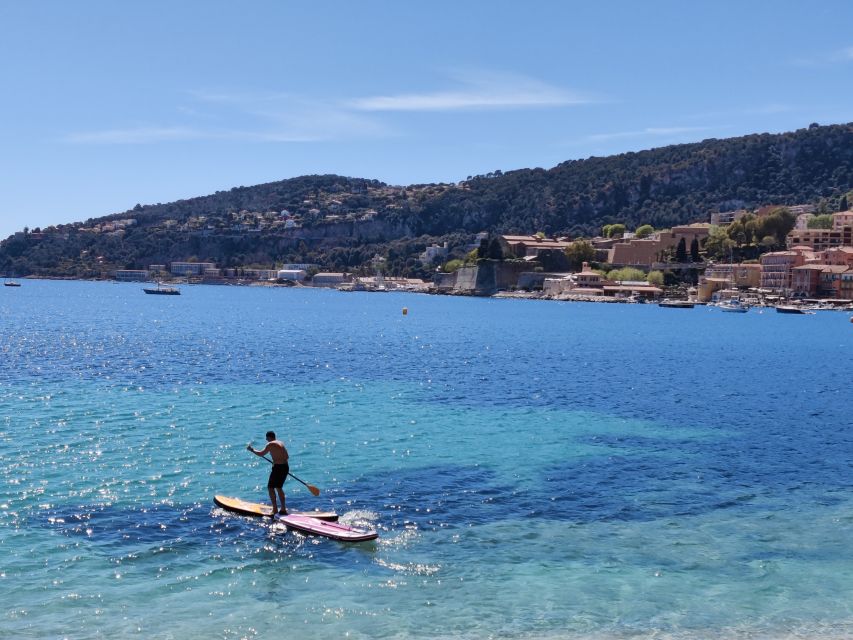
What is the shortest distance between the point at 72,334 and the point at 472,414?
145 ft

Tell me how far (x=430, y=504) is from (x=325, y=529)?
3.16m

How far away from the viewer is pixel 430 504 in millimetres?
19203

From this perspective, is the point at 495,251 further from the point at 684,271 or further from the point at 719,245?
the point at 719,245

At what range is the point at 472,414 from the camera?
105 feet

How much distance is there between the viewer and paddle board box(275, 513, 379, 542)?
1633 centimetres

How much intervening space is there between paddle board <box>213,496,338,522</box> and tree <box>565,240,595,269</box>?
171942mm

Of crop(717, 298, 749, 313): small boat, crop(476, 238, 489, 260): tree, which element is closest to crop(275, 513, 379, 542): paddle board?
crop(717, 298, 749, 313): small boat

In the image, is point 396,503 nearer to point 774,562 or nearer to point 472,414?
point 774,562

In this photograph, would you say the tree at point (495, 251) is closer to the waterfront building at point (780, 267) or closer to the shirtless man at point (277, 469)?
the waterfront building at point (780, 267)

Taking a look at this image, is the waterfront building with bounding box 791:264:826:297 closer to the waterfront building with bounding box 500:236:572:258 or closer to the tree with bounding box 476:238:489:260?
the waterfront building with bounding box 500:236:572:258

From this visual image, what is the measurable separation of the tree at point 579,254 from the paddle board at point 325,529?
173 m

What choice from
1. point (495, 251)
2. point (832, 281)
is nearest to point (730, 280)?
point (832, 281)

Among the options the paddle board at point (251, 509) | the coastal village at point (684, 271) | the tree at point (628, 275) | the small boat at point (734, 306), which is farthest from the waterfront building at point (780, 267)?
the paddle board at point (251, 509)

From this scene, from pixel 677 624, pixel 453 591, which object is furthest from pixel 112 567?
pixel 677 624
